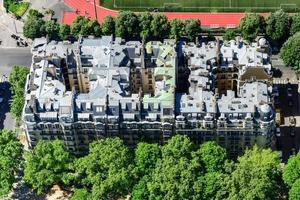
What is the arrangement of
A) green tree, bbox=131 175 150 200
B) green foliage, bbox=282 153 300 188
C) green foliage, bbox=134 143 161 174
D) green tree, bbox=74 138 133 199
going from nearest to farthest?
1. green tree, bbox=131 175 150 200
2. green foliage, bbox=282 153 300 188
3. green tree, bbox=74 138 133 199
4. green foliage, bbox=134 143 161 174

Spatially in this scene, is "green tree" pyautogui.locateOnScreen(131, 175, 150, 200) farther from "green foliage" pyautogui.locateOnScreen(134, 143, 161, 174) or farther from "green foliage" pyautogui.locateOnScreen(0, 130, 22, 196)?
"green foliage" pyautogui.locateOnScreen(0, 130, 22, 196)

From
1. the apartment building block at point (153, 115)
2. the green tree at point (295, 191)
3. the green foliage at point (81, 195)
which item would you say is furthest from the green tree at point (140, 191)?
the green tree at point (295, 191)

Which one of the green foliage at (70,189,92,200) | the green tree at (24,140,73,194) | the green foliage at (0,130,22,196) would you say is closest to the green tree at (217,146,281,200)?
the green foliage at (70,189,92,200)

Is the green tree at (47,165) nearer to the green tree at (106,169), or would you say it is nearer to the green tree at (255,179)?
the green tree at (106,169)

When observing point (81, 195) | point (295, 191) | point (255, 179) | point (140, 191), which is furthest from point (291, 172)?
point (81, 195)

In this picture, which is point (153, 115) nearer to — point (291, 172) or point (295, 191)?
point (291, 172)

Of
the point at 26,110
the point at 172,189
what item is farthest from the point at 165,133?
the point at 26,110
